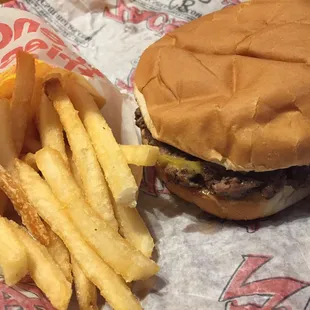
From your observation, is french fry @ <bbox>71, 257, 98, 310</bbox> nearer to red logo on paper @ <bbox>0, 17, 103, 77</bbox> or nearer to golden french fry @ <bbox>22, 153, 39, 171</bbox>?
golden french fry @ <bbox>22, 153, 39, 171</bbox>

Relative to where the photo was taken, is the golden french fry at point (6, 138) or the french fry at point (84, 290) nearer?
the french fry at point (84, 290)

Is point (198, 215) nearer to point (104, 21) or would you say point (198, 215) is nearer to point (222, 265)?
point (222, 265)

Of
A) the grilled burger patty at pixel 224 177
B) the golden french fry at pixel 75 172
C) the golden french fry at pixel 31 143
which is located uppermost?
the golden french fry at pixel 31 143

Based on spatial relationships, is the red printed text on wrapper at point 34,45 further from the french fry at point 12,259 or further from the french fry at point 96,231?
the french fry at point 12,259

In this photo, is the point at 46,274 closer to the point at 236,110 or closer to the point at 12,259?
the point at 12,259

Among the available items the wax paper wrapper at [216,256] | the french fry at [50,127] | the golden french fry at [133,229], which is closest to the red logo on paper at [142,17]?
the wax paper wrapper at [216,256]

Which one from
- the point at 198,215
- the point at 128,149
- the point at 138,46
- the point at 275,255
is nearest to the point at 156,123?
the point at 128,149

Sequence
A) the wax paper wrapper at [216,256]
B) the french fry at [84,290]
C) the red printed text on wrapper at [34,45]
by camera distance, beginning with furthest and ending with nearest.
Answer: the red printed text on wrapper at [34,45]
the wax paper wrapper at [216,256]
the french fry at [84,290]
